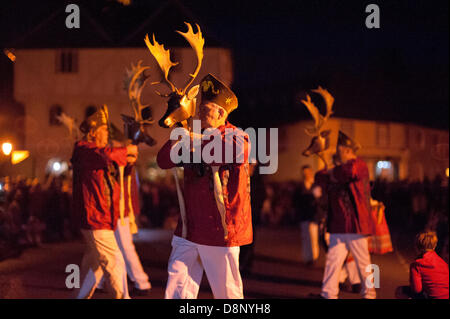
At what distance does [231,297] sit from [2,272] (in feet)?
19.8

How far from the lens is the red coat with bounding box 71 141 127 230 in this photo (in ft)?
19.9

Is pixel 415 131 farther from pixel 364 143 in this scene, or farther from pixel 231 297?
pixel 231 297

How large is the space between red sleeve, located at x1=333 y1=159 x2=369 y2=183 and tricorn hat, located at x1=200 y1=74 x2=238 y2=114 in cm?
292

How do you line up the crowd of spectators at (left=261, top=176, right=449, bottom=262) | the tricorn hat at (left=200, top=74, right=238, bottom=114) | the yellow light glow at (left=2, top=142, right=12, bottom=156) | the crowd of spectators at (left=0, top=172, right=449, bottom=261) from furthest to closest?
1. the crowd of spectators at (left=261, top=176, right=449, bottom=262)
2. the crowd of spectators at (left=0, top=172, right=449, bottom=261)
3. the yellow light glow at (left=2, top=142, right=12, bottom=156)
4. the tricorn hat at (left=200, top=74, right=238, bottom=114)

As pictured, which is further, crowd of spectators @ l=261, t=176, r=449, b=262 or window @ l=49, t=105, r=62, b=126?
window @ l=49, t=105, r=62, b=126

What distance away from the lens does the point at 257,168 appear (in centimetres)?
973

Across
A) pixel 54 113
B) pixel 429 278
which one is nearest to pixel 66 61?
pixel 54 113

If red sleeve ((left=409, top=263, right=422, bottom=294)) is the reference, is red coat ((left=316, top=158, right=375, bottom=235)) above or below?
above

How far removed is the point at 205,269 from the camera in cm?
455

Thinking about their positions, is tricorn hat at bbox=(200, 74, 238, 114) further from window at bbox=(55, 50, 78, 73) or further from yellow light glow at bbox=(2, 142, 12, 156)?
window at bbox=(55, 50, 78, 73)

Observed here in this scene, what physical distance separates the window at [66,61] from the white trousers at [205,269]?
31709 mm

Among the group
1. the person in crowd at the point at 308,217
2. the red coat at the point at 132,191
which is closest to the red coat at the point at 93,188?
the red coat at the point at 132,191

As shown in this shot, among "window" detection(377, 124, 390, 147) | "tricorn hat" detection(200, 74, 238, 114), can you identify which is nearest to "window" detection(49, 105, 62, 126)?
"window" detection(377, 124, 390, 147)

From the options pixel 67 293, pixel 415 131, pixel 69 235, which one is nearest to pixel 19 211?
pixel 69 235
